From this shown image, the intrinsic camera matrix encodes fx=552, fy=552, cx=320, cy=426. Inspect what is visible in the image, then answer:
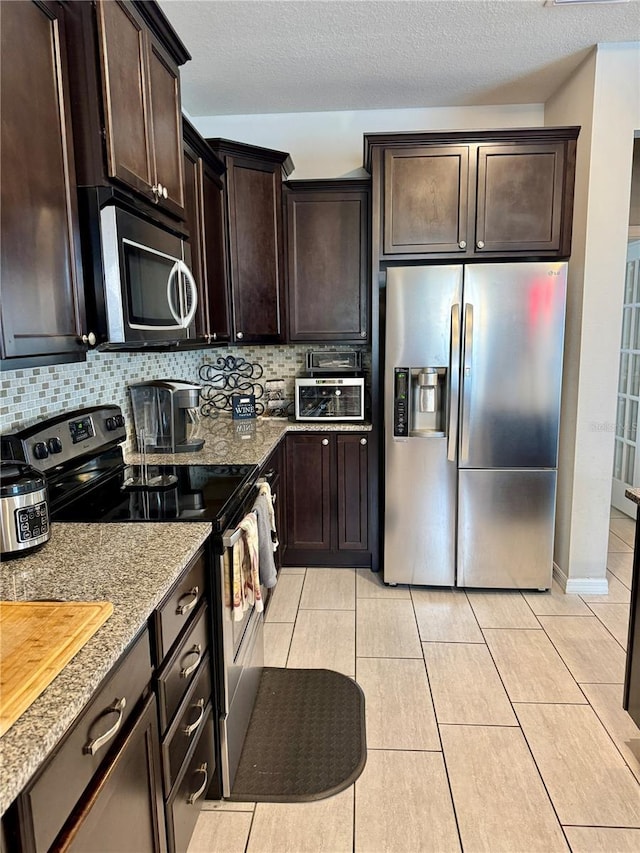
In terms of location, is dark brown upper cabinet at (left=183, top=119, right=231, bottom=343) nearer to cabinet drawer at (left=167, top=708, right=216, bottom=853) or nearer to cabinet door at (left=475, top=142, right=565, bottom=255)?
cabinet door at (left=475, top=142, right=565, bottom=255)

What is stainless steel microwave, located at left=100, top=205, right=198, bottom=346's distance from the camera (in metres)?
1.53

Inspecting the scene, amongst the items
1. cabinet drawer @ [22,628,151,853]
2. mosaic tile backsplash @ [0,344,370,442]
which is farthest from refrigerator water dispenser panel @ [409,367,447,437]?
cabinet drawer @ [22,628,151,853]

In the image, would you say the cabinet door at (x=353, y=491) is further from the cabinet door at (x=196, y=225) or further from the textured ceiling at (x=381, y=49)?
the textured ceiling at (x=381, y=49)

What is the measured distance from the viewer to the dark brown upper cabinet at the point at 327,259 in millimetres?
3289

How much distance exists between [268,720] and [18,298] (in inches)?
67.5

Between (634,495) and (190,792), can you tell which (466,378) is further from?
(190,792)

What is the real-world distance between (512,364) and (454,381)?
0.31 meters

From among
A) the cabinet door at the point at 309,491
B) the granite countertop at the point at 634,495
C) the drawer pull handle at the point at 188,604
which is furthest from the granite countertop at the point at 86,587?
the cabinet door at the point at 309,491

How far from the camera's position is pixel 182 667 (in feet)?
4.53

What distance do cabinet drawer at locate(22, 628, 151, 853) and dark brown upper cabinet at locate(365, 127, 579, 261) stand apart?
2.51 meters

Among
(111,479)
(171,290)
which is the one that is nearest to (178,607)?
(111,479)

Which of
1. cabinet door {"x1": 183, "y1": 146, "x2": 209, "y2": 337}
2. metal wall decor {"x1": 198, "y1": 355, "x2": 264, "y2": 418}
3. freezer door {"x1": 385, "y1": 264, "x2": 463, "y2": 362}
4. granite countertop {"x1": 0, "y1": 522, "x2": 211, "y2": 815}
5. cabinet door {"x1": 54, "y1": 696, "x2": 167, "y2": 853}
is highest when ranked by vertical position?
cabinet door {"x1": 183, "y1": 146, "x2": 209, "y2": 337}

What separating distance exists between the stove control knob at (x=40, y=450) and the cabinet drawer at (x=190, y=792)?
3.02 ft

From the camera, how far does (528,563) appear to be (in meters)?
3.04
